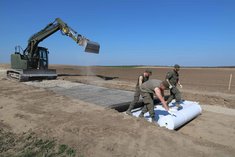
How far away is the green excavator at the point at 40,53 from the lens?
49.8 ft

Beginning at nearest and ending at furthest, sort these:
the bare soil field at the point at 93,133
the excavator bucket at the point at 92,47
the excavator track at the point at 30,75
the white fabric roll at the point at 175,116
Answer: the bare soil field at the point at 93,133, the white fabric roll at the point at 175,116, the excavator track at the point at 30,75, the excavator bucket at the point at 92,47

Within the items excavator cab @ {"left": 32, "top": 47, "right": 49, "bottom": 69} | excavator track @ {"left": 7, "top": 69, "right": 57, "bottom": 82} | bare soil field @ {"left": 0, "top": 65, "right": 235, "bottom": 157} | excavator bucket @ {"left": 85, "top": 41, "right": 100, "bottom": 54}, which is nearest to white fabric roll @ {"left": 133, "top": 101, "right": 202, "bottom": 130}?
bare soil field @ {"left": 0, "top": 65, "right": 235, "bottom": 157}

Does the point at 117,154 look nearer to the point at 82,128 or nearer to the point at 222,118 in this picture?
the point at 82,128

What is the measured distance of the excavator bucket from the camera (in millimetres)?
15224

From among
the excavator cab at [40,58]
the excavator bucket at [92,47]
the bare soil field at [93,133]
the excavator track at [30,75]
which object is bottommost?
the bare soil field at [93,133]

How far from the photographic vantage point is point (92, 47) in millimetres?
15492

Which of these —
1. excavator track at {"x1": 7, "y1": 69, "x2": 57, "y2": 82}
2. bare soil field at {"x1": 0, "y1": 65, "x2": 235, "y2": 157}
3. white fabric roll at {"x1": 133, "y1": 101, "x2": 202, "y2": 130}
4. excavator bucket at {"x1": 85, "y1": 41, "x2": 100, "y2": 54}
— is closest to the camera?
bare soil field at {"x1": 0, "y1": 65, "x2": 235, "y2": 157}

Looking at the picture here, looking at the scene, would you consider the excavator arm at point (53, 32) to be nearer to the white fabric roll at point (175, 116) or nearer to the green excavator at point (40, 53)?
the green excavator at point (40, 53)

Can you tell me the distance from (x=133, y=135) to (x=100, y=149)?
38.4 inches

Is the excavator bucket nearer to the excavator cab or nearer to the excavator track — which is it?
the excavator track

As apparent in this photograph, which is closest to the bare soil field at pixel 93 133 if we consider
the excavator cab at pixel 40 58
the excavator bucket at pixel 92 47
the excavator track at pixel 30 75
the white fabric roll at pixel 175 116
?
the white fabric roll at pixel 175 116

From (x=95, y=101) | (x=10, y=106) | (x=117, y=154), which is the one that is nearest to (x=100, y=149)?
(x=117, y=154)

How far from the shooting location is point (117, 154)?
4.35 metres

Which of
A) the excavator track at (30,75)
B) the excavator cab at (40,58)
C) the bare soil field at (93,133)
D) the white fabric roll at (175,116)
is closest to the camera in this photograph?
the bare soil field at (93,133)
